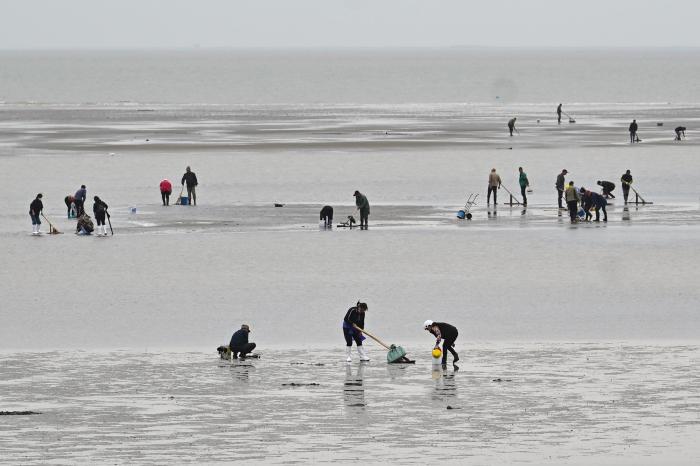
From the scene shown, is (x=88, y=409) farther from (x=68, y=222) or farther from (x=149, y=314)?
(x=68, y=222)

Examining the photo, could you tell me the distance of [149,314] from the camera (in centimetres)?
3153

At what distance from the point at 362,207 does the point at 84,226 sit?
8937 mm

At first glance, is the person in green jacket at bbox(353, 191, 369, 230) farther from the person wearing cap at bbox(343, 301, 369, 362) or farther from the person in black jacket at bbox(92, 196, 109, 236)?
the person wearing cap at bbox(343, 301, 369, 362)

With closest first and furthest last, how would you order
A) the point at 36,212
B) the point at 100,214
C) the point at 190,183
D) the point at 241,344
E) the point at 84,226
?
the point at 241,344 → the point at 100,214 → the point at 36,212 → the point at 84,226 → the point at 190,183

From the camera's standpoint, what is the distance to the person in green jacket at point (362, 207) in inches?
1796

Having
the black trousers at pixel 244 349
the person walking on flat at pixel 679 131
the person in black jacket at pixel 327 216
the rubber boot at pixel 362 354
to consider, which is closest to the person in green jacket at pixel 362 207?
the person in black jacket at pixel 327 216

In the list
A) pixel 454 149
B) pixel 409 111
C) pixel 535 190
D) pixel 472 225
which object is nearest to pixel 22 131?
pixel 454 149

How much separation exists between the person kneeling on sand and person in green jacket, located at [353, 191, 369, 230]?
28.0ft

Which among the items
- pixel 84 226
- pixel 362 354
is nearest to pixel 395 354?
pixel 362 354

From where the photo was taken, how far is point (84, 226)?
4566 centimetres

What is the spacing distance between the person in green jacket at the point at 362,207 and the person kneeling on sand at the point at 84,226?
8527 millimetres

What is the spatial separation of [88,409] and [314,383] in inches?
158

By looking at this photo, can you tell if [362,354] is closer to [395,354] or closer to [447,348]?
[395,354]

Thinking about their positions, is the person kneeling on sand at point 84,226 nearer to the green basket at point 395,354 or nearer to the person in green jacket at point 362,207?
the person in green jacket at point 362,207
